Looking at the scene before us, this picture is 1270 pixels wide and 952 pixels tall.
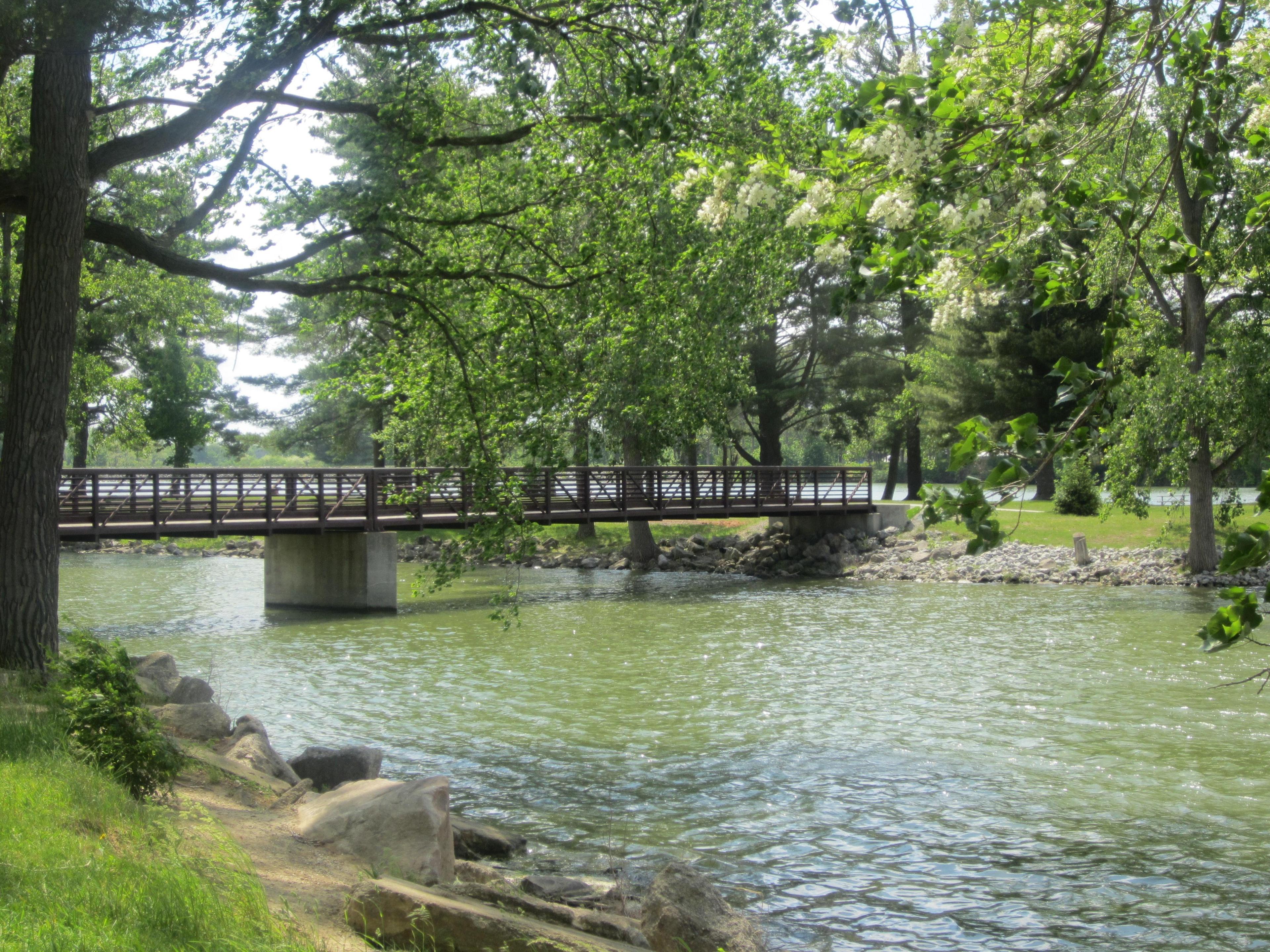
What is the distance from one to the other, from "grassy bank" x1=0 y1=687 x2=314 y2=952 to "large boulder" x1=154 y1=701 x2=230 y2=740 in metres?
3.25

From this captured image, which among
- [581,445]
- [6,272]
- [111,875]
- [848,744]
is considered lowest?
[848,744]

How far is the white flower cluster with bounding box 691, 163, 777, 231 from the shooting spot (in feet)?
13.9

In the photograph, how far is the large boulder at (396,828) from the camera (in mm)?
5758

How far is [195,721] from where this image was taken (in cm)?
927

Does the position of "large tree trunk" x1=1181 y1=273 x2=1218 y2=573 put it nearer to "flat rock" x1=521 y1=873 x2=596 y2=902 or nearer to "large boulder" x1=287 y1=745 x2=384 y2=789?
"large boulder" x1=287 y1=745 x2=384 y2=789

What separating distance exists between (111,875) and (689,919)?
8.60 ft

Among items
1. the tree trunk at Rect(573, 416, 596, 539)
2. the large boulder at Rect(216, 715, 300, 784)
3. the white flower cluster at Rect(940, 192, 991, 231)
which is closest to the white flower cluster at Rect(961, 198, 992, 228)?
the white flower cluster at Rect(940, 192, 991, 231)

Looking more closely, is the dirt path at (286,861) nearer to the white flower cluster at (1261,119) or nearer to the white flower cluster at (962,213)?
the white flower cluster at (962,213)

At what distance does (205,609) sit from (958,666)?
15.3m

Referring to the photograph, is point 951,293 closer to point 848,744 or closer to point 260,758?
point 260,758

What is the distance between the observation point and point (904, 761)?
10.3 metres

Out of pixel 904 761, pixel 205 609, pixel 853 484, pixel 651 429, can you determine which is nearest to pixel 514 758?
pixel 904 761

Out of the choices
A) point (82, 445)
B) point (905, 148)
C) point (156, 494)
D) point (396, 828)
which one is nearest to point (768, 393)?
point (82, 445)

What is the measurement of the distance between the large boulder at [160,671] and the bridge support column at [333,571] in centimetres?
1080
